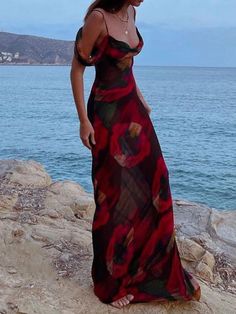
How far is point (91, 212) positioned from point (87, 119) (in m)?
2.64

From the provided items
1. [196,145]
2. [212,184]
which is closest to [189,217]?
[212,184]

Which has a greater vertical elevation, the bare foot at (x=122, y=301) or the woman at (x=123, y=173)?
the woman at (x=123, y=173)

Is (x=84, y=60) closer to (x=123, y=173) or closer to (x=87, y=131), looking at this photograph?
(x=87, y=131)

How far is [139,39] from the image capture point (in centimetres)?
383

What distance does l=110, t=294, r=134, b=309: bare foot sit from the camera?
396 cm

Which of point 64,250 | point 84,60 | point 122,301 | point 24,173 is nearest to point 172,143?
point 24,173

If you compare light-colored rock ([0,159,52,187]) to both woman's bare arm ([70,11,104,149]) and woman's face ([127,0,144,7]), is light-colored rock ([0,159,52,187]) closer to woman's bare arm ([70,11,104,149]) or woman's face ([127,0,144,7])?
woman's bare arm ([70,11,104,149])

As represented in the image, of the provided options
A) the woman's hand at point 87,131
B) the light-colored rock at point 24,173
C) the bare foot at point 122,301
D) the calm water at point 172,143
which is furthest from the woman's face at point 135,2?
the calm water at point 172,143

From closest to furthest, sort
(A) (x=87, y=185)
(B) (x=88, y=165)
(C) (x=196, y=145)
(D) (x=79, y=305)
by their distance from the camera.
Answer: (D) (x=79, y=305), (A) (x=87, y=185), (B) (x=88, y=165), (C) (x=196, y=145)

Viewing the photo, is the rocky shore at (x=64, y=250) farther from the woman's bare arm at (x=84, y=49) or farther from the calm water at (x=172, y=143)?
the calm water at (x=172, y=143)

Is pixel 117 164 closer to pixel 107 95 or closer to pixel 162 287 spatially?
pixel 107 95

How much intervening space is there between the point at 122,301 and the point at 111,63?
170cm

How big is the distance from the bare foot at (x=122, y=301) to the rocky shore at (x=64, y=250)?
0.12ft

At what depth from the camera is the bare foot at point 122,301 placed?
13.0 ft
